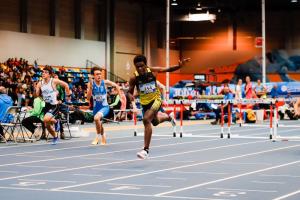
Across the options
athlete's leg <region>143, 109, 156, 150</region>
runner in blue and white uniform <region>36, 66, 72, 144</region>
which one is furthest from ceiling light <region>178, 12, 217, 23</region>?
athlete's leg <region>143, 109, 156, 150</region>

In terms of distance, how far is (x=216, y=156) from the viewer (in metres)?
13.4

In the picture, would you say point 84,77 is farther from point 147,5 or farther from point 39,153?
point 39,153

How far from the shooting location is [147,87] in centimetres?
1310

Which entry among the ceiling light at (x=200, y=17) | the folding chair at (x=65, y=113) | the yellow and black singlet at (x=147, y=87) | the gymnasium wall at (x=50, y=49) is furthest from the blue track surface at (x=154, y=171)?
the ceiling light at (x=200, y=17)

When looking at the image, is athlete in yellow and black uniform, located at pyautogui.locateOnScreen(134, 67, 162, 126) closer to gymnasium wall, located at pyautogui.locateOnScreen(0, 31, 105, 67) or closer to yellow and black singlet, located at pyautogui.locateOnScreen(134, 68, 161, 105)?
yellow and black singlet, located at pyautogui.locateOnScreen(134, 68, 161, 105)

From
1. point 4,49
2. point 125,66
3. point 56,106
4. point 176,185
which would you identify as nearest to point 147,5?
point 125,66

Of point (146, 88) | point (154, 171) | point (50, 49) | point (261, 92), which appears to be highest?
point (50, 49)

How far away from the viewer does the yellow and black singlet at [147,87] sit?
42.8 feet

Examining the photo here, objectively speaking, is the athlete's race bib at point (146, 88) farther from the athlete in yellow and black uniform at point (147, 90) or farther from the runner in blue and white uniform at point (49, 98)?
the runner in blue and white uniform at point (49, 98)

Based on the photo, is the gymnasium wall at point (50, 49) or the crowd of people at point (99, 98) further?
the gymnasium wall at point (50, 49)

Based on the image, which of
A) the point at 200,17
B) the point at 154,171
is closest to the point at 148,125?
the point at 154,171

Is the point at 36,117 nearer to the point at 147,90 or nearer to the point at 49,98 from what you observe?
the point at 49,98

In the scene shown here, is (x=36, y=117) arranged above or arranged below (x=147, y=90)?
below

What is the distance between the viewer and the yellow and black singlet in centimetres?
1305
